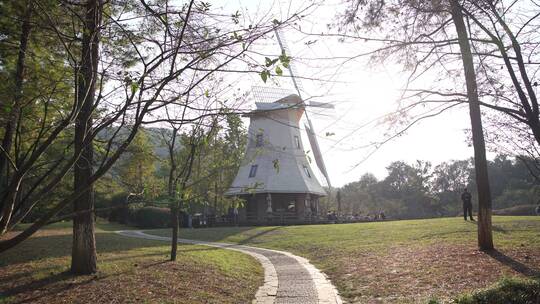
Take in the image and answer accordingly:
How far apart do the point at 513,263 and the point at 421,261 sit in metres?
2.14

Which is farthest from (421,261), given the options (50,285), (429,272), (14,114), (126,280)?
(14,114)

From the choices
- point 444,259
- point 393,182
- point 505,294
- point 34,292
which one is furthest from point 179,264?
point 393,182

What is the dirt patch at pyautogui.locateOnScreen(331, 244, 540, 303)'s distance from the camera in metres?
8.54

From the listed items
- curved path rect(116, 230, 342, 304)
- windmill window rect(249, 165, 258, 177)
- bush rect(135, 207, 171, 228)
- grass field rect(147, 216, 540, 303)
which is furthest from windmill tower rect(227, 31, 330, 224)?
curved path rect(116, 230, 342, 304)

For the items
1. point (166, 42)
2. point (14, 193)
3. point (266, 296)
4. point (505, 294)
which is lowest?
point (266, 296)

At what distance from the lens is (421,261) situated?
11.4m

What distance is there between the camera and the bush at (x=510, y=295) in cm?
567

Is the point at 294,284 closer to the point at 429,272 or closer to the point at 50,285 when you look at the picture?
the point at 429,272

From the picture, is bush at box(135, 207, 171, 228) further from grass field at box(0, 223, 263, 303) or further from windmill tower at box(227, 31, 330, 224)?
grass field at box(0, 223, 263, 303)

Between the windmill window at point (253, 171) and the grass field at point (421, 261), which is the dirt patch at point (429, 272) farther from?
the windmill window at point (253, 171)

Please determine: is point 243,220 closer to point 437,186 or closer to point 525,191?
point 525,191

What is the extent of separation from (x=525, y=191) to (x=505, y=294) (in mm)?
50459

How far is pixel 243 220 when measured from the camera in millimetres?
36875

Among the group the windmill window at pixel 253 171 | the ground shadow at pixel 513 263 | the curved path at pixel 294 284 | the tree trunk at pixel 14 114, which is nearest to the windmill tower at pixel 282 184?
the windmill window at pixel 253 171
